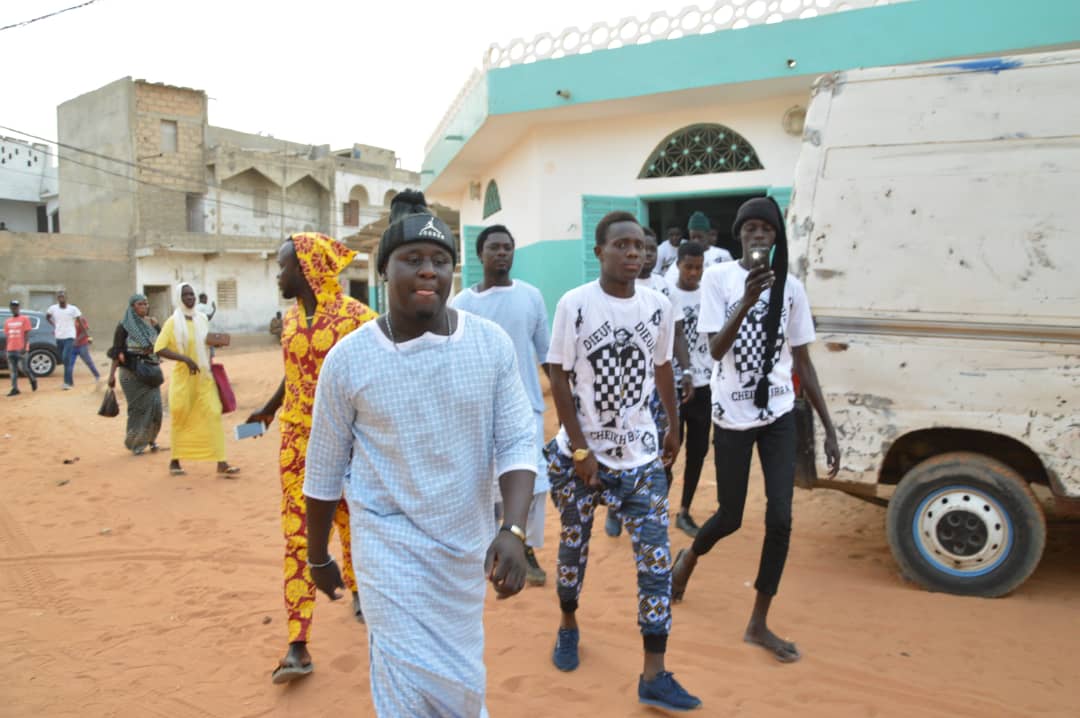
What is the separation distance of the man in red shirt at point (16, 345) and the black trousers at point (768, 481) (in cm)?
1735

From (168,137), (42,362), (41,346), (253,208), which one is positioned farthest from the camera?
(253,208)

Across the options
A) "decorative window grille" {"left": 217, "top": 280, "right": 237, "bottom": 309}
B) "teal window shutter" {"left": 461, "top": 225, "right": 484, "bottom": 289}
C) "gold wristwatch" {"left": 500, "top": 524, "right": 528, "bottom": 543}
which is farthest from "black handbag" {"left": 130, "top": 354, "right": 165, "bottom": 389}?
"decorative window grille" {"left": 217, "top": 280, "right": 237, "bottom": 309}

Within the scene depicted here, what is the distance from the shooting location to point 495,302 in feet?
15.5

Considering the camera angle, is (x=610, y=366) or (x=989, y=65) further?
(x=989, y=65)

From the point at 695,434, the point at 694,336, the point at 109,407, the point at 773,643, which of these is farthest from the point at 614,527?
the point at 109,407

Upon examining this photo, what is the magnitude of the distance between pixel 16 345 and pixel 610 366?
699 inches

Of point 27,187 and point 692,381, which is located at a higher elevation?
point 27,187

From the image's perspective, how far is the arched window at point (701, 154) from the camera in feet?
33.6

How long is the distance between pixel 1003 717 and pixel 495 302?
3090 millimetres

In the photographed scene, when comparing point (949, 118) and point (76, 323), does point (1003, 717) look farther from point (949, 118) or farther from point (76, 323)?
point (76, 323)

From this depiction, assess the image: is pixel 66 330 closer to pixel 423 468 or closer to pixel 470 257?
pixel 470 257

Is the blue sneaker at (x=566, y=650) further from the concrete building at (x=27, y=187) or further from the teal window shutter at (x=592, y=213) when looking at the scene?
the concrete building at (x=27, y=187)

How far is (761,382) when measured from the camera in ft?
12.2

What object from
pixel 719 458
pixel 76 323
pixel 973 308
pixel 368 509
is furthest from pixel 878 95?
pixel 76 323
